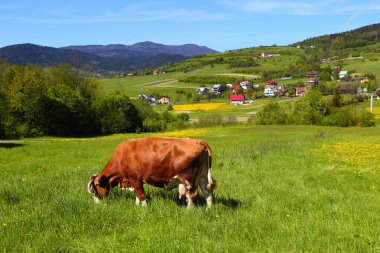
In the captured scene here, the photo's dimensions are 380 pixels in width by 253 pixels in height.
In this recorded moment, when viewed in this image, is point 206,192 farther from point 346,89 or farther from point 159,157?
point 346,89

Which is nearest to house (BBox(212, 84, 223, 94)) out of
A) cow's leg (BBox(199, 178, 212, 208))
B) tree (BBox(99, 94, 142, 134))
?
tree (BBox(99, 94, 142, 134))

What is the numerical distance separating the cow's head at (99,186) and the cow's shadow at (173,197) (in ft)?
0.99

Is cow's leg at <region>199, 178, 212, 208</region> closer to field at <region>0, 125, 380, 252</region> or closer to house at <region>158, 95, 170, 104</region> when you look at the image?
field at <region>0, 125, 380, 252</region>

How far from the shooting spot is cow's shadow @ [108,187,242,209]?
9.51 meters

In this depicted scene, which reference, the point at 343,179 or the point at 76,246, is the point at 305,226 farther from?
the point at 343,179

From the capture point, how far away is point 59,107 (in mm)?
70938

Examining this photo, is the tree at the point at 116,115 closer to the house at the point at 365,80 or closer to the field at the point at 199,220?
the field at the point at 199,220

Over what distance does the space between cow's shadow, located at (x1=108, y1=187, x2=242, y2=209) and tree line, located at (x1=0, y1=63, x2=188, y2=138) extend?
5949 centimetres

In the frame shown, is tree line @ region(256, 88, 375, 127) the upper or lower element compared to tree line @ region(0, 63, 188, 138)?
lower

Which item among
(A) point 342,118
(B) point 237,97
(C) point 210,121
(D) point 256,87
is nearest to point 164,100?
(B) point 237,97

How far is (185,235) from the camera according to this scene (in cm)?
667

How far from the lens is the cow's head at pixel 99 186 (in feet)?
32.8

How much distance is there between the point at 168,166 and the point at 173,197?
1.21 m

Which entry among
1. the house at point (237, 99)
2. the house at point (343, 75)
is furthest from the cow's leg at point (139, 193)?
the house at point (343, 75)
